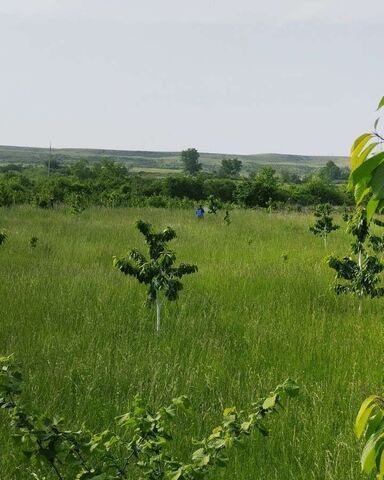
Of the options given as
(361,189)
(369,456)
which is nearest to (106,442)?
Result: (369,456)

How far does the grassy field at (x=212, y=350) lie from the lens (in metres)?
3.17

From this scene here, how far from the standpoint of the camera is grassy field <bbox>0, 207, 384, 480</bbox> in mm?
3172

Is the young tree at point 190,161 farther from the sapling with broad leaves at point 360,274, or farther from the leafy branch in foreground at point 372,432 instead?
the leafy branch in foreground at point 372,432

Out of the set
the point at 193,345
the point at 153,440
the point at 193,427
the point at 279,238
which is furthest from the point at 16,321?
the point at 279,238

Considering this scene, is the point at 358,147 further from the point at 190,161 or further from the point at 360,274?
the point at 190,161

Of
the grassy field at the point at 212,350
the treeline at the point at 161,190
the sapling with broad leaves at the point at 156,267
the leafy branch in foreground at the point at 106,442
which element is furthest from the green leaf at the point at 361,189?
the treeline at the point at 161,190

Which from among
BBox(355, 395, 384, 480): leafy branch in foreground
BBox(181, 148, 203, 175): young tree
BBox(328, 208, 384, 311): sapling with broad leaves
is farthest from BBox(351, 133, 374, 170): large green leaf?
BBox(181, 148, 203, 175): young tree

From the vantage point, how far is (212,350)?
483cm

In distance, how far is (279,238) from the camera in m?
15.3

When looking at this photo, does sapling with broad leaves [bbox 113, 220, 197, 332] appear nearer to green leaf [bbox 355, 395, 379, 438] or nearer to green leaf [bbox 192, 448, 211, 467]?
green leaf [bbox 192, 448, 211, 467]

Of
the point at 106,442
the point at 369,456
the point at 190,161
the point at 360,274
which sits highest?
the point at 190,161

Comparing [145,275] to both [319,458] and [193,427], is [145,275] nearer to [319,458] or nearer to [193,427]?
[193,427]

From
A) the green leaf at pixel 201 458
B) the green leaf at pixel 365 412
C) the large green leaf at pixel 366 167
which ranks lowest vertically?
the green leaf at pixel 201 458

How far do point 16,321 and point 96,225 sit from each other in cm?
1225
